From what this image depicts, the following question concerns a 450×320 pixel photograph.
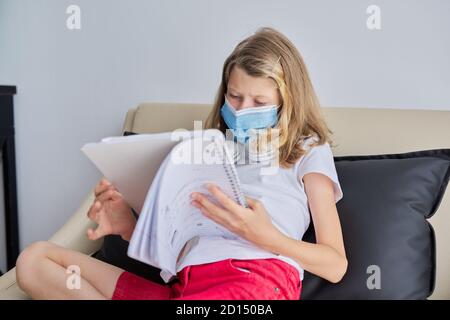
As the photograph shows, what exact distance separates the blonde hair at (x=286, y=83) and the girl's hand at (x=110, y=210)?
0.32m

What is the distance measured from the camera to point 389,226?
1.00 metres

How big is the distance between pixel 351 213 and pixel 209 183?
0.36 metres

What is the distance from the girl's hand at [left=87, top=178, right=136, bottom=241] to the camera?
94 centimetres

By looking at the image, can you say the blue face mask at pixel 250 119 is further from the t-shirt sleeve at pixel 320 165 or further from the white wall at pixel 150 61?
the white wall at pixel 150 61

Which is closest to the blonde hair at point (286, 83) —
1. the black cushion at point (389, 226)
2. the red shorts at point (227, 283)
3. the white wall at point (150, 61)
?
the black cushion at point (389, 226)

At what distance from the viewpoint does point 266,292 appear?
0.87 meters

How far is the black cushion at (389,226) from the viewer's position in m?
0.97

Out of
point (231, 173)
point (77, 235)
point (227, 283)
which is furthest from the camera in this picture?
point (77, 235)

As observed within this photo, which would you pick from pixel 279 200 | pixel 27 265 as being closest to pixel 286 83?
pixel 279 200

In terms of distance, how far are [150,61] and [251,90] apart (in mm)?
664

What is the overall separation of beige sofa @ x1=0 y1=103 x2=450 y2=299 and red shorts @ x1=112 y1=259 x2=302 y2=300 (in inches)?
9.9

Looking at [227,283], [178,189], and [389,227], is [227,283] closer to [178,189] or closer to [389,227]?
[178,189]

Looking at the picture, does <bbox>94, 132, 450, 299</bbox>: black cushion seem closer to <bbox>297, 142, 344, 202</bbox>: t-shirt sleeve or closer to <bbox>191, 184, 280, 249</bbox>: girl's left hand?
<bbox>297, 142, 344, 202</bbox>: t-shirt sleeve

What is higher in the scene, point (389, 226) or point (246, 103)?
point (246, 103)
